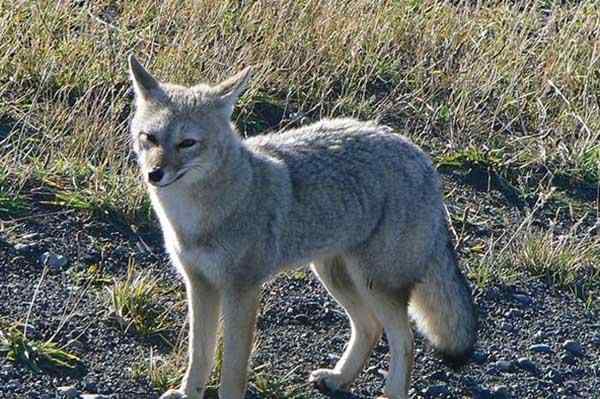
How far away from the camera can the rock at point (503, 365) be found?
564 cm

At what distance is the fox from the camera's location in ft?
16.2

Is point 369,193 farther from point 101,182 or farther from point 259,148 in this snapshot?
point 101,182

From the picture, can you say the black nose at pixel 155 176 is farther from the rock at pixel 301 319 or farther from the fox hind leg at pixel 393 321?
the rock at pixel 301 319

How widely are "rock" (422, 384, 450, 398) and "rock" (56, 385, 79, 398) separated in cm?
140

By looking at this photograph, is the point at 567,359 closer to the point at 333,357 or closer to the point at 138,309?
the point at 333,357

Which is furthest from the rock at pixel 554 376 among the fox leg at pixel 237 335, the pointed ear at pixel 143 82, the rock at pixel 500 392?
the pointed ear at pixel 143 82

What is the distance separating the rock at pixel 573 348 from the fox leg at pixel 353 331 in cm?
93

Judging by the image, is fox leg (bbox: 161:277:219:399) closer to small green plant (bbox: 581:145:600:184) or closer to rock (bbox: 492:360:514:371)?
rock (bbox: 492:360:514:371)

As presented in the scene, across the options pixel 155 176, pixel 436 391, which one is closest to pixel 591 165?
pixel 436 391

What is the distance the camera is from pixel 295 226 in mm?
5148

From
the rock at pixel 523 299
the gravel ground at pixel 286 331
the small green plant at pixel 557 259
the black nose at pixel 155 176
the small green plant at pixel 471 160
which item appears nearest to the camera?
the black nose at pixel 155 176

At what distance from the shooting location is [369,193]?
17.3ft

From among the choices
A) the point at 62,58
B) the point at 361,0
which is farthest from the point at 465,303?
the point at 361,0

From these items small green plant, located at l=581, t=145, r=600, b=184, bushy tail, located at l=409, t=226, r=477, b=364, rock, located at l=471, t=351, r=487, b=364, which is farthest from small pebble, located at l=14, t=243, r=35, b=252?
small green plant, located at l=581, t=145, r=600, b=184
